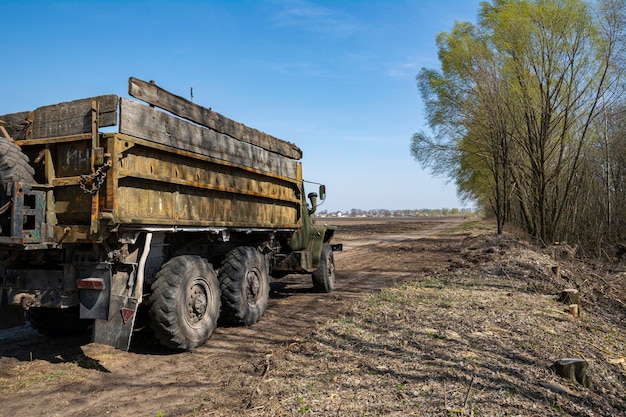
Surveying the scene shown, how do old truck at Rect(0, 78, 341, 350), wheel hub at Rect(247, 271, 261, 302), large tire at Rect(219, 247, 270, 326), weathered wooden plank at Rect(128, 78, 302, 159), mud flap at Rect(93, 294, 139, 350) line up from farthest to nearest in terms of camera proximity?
wheel hub at Rect(247, 271, 261, 302) < large tire at Rect(219, 247, 270, 326) < weathered wooden plank at Rect(128, 78, 302, 159) < mud flap at Rect(93, 294, 139, 350) < old truck at Rect(0, 78, 341, 350)

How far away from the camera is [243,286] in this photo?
6449 millimetres

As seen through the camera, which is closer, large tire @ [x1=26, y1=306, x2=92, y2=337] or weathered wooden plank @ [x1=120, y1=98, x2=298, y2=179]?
weathered wooden plank @ [x1=120, y1=98, x2=298, y2=179]

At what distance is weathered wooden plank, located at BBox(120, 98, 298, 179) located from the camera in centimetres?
465

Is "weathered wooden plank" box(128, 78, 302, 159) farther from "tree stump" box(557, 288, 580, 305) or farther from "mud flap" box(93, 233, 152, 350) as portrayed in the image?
"tree stump" box(557, 288, 580, 305)

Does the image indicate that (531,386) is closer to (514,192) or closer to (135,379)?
(135,379)

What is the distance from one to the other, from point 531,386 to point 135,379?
12.9ft

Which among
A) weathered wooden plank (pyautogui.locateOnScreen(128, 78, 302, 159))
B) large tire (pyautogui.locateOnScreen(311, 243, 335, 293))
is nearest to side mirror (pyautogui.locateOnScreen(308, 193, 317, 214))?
large tire (pyautogui.locateOnScreen(311, 243, 335, 293))

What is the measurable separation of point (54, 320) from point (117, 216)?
2.64m

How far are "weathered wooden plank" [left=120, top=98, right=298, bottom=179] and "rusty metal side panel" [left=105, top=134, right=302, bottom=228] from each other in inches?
4.0

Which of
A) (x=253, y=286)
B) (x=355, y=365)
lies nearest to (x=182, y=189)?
(x=253, y=286)

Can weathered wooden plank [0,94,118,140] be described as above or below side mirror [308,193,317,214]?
above

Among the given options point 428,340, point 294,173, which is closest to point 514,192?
point 294,173

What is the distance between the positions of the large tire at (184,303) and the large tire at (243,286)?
1.32 ft

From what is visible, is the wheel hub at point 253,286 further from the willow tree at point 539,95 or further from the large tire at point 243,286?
the willow tree at point 539,95
